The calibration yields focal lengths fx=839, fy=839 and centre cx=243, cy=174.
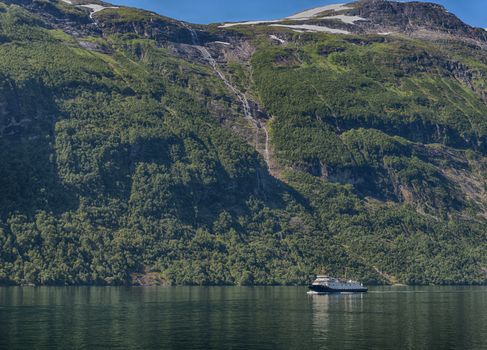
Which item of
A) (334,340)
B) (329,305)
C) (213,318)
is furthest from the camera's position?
(329,305)

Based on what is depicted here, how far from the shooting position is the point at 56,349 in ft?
333

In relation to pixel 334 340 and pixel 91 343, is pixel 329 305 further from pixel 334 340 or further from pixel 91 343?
pixel 91 343

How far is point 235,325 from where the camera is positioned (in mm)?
131000

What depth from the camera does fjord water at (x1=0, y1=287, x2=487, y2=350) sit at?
355 feet

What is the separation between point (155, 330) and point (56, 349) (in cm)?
2404

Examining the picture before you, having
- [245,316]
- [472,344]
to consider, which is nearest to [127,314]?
[245,316]

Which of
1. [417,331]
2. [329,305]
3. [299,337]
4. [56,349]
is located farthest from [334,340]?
[329,305]

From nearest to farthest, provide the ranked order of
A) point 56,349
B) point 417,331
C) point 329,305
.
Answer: point 56,349 → point 417,331 → point 329,305

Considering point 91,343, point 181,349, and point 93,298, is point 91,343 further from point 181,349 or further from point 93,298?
point 93,298

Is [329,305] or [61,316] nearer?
[61,316]

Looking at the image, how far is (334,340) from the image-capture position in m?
112

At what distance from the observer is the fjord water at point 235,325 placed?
108188 mm

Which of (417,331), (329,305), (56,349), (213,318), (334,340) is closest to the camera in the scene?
(56,349)

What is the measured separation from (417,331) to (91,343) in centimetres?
4774
